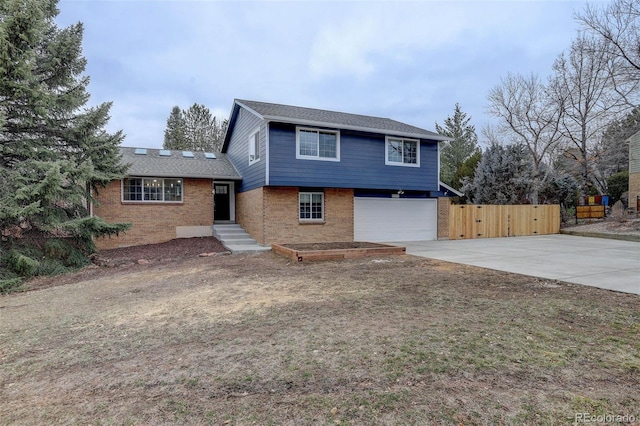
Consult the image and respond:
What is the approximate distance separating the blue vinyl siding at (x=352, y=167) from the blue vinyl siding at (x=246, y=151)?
0.59m

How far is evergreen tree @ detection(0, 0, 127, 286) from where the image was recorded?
8523mm

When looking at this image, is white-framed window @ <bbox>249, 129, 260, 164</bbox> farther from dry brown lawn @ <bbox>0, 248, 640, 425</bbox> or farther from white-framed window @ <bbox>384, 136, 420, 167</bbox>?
dry brown lawn @ <bbox>0, 248, 640, 425</bbox>

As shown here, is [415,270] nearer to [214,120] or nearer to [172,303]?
[172,303]

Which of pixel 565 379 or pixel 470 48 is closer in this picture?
pixel 565 379

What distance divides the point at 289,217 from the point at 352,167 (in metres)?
3.30

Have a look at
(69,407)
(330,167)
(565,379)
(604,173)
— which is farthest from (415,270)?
(604,173)

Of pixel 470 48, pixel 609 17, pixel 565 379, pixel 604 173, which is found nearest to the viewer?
pixel 565 379

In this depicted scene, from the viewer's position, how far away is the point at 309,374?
309cm

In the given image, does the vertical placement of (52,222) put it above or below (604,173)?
below

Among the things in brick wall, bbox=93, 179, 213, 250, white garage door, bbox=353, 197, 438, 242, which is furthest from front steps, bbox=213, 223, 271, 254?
white garage door, bbox=353, 197, 438, 242

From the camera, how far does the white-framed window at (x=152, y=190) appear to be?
1364 cm

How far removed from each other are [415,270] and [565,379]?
5.36m

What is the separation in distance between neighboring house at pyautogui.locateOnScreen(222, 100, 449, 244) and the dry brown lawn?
6574 millimetres

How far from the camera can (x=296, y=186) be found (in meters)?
12.9
